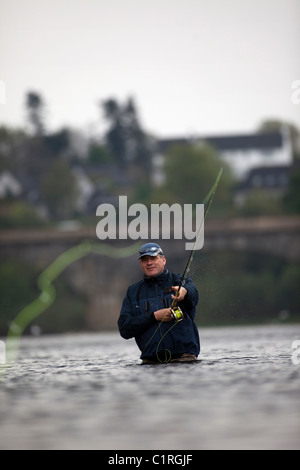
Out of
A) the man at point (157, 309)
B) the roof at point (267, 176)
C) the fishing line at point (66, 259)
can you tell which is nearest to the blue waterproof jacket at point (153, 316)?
the man at point (157, 309)

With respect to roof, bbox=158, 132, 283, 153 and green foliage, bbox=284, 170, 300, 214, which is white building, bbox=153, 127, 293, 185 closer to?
roof, bbox=158, 132, 283, 153

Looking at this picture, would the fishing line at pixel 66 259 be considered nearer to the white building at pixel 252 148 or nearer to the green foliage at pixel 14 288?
the green foliage at pixel 14 288

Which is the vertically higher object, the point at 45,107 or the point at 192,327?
the point at 45,107

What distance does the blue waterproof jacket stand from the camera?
39.7 feet

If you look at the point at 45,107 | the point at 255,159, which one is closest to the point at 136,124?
the point at 45,107

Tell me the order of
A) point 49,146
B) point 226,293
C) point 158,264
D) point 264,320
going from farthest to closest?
point 49,146, point 226,293, point 264,320, point 158,264

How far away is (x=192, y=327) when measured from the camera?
40.3 ft

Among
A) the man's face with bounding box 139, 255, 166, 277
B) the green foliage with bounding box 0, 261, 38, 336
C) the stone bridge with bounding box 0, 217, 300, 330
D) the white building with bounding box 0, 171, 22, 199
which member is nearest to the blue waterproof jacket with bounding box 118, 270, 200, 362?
the man's face with bounding box 139, 255, 166, 277

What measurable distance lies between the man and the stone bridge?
57.2m

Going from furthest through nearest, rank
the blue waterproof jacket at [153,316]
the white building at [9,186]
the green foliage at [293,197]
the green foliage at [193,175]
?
the white building at [9,186] → the green foliage at [193,175] → the green foliage at [293,197] → the blue waterproof jacket at [153,316]

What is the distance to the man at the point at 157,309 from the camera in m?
12.0

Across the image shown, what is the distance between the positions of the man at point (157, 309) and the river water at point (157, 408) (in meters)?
0.30
